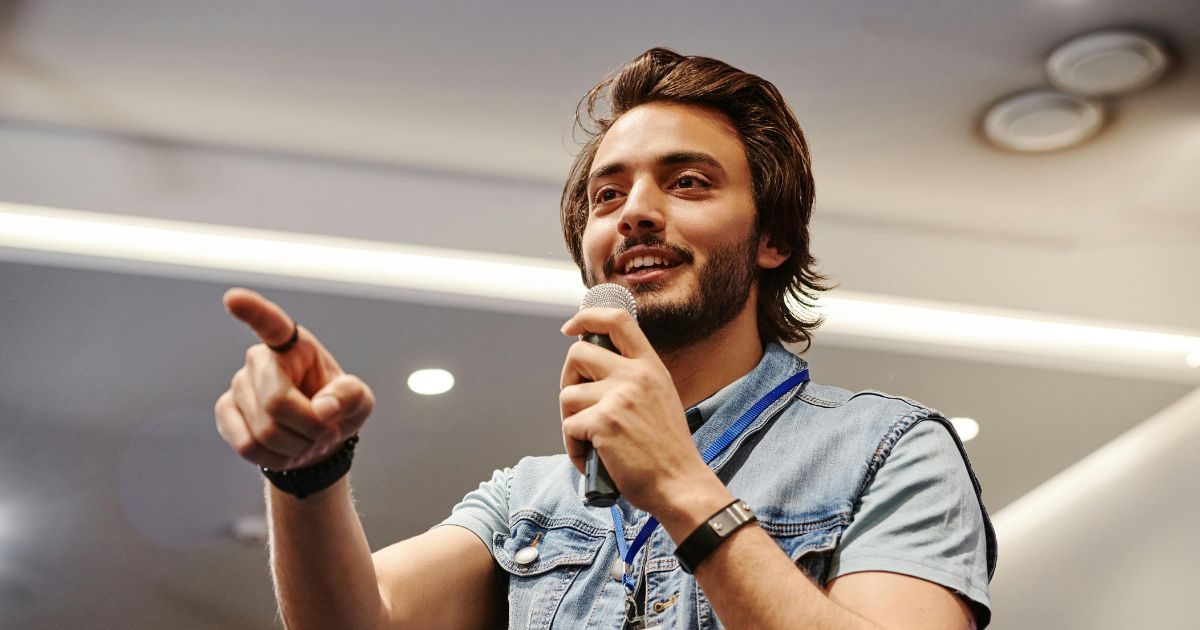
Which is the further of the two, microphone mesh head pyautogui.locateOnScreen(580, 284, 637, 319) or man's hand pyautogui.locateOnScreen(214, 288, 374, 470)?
microphone mesh head pyautogui.locateOnScreen(580, 284, 637, 319)

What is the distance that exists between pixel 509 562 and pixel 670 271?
0.46 metres

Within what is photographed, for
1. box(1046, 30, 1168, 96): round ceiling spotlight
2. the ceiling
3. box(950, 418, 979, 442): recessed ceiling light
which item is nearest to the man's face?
the ceiling

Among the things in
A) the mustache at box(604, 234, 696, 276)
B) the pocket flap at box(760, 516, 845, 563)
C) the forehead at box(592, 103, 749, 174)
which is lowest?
the pocket flap at box(760, 516, 845, 563)

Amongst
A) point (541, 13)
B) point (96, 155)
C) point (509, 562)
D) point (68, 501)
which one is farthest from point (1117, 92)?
point (68, 501)

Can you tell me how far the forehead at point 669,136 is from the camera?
1.67 m

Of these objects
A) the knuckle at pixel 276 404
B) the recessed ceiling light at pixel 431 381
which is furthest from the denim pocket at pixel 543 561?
the recessed ceiling light at pixel 431 381

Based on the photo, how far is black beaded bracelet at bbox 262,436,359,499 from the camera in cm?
107

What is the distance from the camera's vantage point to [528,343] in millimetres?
3398

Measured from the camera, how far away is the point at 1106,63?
2631mm

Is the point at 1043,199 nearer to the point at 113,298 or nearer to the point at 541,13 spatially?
the point at 541,13

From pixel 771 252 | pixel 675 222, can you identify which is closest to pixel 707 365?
pixel 675 222

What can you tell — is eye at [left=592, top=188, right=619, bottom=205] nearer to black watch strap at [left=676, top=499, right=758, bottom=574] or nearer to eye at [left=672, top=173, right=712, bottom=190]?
eye at [left=672, top=173, right=712, bottom=190]

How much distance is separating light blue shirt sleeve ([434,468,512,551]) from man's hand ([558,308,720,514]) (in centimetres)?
47

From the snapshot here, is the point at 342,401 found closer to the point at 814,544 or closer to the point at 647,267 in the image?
the point at 814,544
